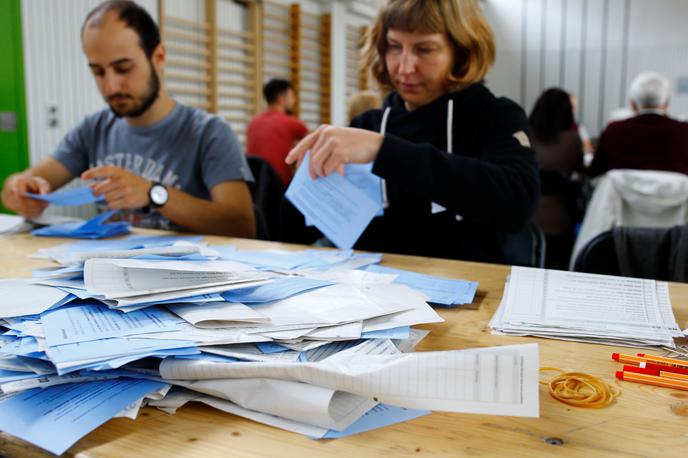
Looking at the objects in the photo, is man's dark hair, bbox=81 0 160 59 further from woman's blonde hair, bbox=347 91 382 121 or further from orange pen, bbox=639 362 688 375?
woman's blonde hair, bbox=347 91 382 121

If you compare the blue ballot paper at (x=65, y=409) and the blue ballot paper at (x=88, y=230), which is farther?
the blue ballot paper at (x=88, y=230)

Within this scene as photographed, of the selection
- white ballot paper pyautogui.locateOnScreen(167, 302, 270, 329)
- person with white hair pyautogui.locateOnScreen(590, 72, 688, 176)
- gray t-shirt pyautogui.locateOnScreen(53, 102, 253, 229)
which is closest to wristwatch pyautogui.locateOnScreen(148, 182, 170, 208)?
gray t-shirt pyautogui.locateOnScreen(53, 102, 253, 229)

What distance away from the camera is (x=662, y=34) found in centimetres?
712

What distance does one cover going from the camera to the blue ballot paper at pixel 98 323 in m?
0.64

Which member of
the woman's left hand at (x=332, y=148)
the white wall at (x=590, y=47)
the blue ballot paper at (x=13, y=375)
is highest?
the white wall at (x=590, y=47)

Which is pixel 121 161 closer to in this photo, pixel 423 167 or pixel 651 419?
pixel 423 167

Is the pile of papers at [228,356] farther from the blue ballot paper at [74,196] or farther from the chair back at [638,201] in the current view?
the chair back at [638,201]

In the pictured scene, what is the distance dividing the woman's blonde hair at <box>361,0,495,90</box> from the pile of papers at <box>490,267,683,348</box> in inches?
27.5

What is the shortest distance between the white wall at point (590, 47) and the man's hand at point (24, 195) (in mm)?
7010

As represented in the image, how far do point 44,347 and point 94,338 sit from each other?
1.9 inches

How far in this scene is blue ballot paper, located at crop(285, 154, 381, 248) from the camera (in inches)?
46.9

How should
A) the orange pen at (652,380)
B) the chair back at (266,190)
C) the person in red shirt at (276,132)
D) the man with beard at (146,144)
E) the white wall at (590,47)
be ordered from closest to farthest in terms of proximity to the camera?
the orange pen at (652,380) → the man with beard at (146,144) → the chair back at (266,190) → the person in red shirt at (276,132) → the white wall at (590,47)

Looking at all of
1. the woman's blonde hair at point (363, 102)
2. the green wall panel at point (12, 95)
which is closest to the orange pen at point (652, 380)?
the woman's blonde hair at point (363, 102)

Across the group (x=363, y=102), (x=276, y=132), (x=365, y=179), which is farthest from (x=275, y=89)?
(x=365, y=179)
